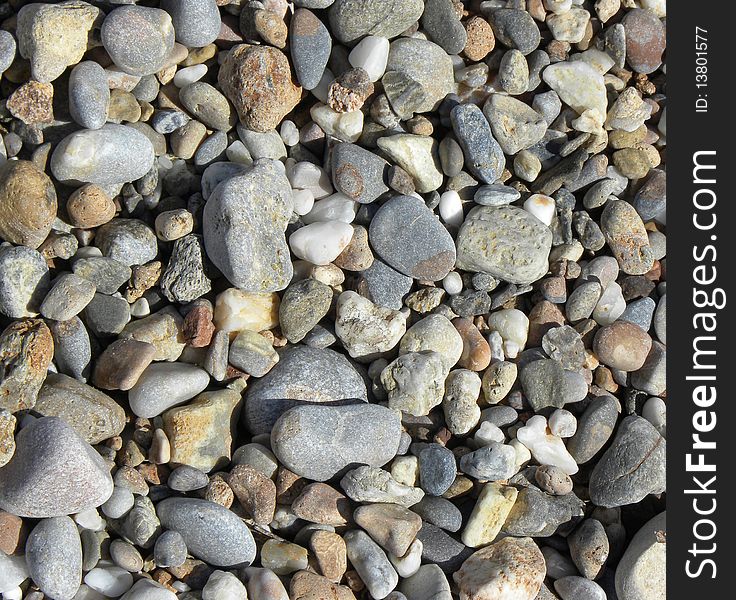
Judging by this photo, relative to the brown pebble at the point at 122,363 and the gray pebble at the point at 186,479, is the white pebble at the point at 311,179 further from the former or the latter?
the gray pebble at the point at 186,479

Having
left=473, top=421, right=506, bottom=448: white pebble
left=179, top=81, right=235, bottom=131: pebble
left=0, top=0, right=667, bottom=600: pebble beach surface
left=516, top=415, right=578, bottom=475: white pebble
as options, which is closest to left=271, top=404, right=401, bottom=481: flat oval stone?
left=0, top=0, right=667, bottom=600: pebble beach surface

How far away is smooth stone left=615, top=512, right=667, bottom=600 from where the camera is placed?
2334 millimetres

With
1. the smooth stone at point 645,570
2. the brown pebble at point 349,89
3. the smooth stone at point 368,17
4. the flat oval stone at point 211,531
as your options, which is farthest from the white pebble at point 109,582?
the smooth stone at point 368,17

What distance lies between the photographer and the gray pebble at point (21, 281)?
2.25m

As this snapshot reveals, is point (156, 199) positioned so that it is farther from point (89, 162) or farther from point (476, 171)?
point (476, 171)

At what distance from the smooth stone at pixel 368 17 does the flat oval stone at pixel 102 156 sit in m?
0.78

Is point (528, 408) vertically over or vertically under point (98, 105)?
under

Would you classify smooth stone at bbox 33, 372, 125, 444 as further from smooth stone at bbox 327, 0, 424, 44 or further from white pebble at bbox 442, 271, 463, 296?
smooth stone at bbox 327, 0, 424, 44

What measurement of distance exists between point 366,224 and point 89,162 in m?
0.93

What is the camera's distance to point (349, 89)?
Answer: 2.52 metres

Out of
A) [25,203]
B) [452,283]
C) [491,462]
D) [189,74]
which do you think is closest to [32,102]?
[25,203]

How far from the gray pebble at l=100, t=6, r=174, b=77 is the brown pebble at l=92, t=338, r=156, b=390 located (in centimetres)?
91
